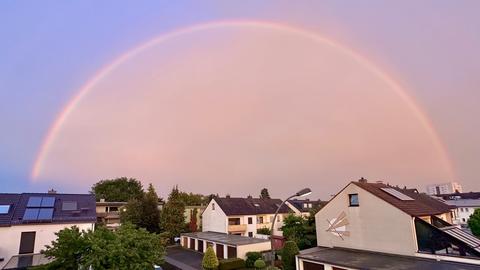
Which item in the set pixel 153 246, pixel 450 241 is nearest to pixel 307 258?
pixel 450 241

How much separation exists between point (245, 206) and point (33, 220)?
110 ft

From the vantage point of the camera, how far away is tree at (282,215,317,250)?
107 feet

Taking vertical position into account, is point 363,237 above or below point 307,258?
above

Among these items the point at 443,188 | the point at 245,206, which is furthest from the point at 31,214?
the point at 443,188

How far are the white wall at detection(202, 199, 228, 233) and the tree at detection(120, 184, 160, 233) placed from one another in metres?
8.48

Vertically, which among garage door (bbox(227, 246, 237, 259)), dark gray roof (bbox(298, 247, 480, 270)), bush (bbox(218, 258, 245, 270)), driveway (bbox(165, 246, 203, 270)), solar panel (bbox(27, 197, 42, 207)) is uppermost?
solar panel (bbox(27, 197, 42, 207))

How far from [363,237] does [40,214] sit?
30.1m

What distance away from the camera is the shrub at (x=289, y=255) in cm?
2634

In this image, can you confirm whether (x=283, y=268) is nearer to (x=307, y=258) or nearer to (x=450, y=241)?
(x=307, y=258)

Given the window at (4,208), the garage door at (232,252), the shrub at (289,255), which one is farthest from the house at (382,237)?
the window at (4,208)

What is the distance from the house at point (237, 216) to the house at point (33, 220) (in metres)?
22.5

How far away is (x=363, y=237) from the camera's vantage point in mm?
24594

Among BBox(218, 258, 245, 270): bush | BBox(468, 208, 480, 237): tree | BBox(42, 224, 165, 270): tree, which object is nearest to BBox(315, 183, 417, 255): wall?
BBox(218, 258, 245, 270): bush

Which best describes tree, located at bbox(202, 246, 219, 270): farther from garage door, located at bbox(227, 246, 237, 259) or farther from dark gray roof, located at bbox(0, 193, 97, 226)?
dark gray roof, located at bbox(0, 193, 97, 226)
